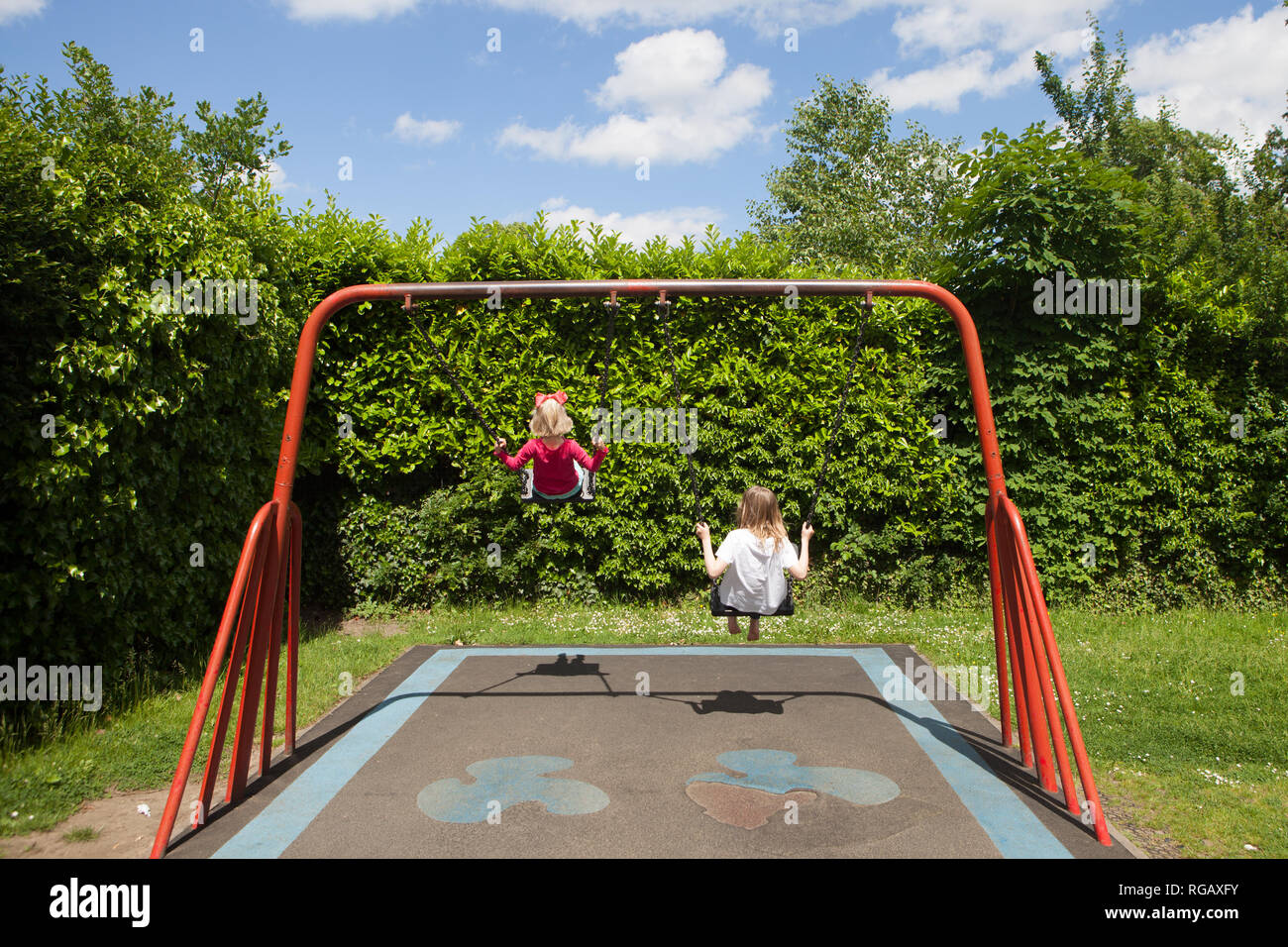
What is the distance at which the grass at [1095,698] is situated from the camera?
4016 millimetres

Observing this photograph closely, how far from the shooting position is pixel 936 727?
5.32m

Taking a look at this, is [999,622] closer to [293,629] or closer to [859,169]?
[293,629]

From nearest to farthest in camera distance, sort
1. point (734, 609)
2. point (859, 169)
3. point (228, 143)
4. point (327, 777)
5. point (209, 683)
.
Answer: point (209, 683) < point (327, 777) < point (734, 609) < point (228, 143) < point (859, 169)

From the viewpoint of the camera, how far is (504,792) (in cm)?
424

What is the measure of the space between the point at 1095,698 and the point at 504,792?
160 inches

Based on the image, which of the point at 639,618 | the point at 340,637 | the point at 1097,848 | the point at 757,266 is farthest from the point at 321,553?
the point at 1097,848

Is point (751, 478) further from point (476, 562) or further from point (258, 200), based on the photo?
point (258, 200)

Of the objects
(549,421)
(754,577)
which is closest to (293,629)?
(549,421)

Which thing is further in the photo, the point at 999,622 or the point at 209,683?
the point at 999,622

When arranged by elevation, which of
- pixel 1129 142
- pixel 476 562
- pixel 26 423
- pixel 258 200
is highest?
pixel 1129 142

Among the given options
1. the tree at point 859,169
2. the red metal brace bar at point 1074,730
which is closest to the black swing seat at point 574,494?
the red metal brace bar at point 1074,730

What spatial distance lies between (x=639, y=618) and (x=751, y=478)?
177 centimetres

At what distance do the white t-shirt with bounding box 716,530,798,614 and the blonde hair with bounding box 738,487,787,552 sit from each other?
0.22 feet

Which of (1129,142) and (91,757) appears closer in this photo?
(91,757)
